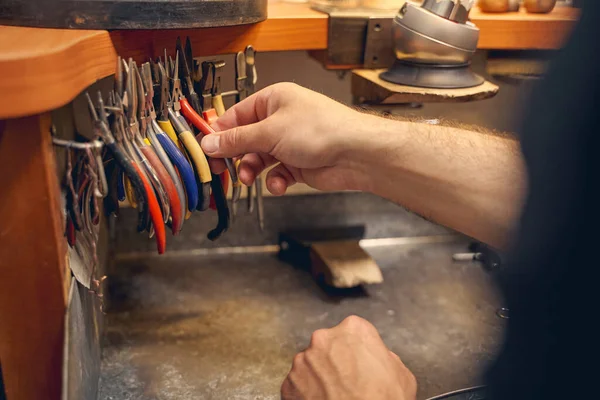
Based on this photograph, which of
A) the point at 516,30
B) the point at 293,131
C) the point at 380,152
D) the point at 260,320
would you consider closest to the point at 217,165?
the point at 293,131

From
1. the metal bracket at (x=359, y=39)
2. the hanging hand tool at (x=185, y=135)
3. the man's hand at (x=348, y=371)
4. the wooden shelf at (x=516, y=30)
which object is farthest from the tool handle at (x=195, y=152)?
the wooden shelf at (x=516, y=30)

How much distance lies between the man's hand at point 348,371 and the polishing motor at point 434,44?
0.44 m

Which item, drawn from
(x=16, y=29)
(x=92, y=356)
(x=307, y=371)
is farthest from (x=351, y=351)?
(x=16, y=29)

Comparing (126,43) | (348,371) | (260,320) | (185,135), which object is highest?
(126,43)

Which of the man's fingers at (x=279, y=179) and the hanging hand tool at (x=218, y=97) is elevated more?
the hanging hand tool at (x=218, y=97)

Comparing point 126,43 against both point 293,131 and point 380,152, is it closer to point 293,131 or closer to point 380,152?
point 293,131

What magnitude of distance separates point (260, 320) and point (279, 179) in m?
0.29

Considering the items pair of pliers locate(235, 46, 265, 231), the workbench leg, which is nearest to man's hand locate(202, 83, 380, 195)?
pair of pliers locate(235, 46, 265, 231)

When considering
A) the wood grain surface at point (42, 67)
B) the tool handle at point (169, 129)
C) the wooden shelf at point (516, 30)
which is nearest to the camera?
the wood grain surface at point (42, 67)

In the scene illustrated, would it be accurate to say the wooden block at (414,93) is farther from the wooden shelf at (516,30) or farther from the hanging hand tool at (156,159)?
the hanging hand tool at (156,159)

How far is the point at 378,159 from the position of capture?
0.78 metres

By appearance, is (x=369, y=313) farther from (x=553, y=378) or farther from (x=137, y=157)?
(x=553, y=378)

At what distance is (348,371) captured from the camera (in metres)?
0.69

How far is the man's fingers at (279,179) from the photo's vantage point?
33.8 inches
